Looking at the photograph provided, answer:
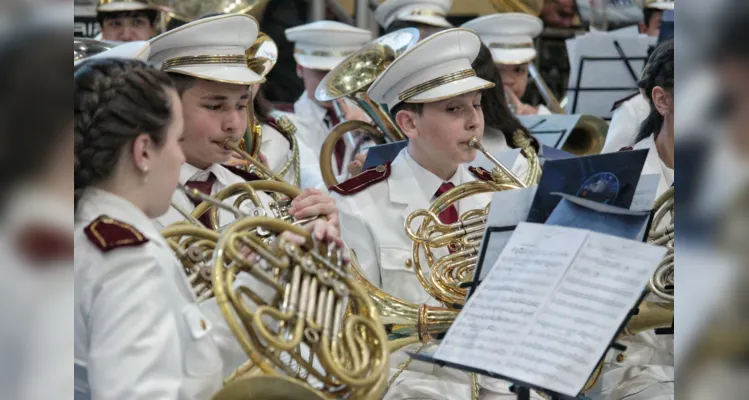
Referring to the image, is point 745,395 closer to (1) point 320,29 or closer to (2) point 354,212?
(2) point 354,212

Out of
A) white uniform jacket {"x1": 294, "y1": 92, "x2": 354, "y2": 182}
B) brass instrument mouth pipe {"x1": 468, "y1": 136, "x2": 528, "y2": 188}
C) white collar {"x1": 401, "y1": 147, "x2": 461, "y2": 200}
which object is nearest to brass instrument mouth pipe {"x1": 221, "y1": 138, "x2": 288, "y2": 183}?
white collar {"x1": 401, "y1": 147, "x2": 461, "y2": 200}

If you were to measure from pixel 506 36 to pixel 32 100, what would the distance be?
4222 mm

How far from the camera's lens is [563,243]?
72.8 inches

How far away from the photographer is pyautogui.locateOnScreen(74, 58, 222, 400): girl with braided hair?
1.65 metres

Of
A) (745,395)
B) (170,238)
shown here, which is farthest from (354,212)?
(745,395)

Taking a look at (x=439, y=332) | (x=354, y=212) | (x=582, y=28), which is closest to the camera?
(x=439, y=332)

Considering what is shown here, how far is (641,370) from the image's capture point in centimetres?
263

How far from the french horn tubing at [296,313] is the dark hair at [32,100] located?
563mm

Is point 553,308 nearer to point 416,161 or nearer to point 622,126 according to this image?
point 416,161

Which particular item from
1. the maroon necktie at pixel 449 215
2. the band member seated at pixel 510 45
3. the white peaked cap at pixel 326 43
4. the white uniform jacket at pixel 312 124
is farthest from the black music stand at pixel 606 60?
the maroon necktie at pixel 449 215

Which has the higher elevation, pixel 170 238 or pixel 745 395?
pixel 745 395

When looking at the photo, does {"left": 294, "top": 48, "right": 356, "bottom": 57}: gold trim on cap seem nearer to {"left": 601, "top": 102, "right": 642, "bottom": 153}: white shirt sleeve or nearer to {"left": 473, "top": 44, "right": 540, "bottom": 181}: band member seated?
{"left": 473, "top": 44, "right": 540, "bottom": 181}: band member seated

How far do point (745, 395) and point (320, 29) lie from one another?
4.15 m

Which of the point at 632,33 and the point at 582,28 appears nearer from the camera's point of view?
the point at 632,33
